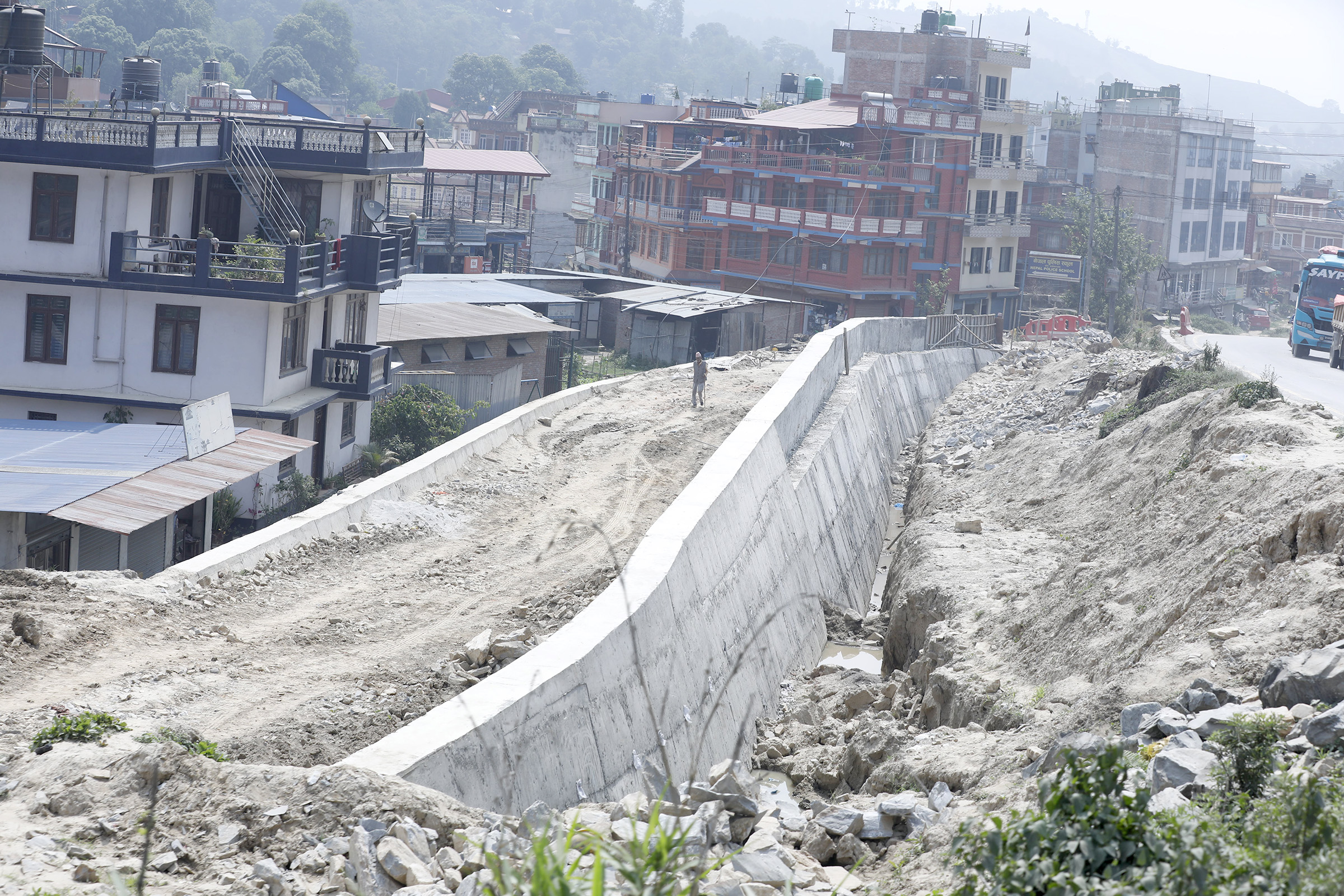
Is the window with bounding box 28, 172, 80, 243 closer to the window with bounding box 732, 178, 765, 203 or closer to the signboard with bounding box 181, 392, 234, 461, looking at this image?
the signboard with bounding box 181, 392, 234, 461

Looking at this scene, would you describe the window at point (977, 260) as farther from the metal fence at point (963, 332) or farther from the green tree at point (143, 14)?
the green tree at point (143, 14)

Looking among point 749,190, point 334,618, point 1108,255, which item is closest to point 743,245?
point 749,190

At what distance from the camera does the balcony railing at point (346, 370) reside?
2958 centimetres

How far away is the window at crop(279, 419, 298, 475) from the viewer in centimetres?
2727

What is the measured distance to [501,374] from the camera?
38406mm

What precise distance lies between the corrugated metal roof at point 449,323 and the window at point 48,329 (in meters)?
10.1

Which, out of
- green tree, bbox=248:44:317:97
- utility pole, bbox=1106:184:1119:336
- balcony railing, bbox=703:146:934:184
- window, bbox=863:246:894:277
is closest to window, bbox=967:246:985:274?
balcony railing, bbox=703:146:934:184

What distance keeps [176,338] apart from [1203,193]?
272ft

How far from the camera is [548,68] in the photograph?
180250mm

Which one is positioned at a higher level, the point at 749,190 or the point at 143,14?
the point at 143,14

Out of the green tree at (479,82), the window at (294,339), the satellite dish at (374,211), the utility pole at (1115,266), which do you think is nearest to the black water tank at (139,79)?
the satellite dish at (374,211)

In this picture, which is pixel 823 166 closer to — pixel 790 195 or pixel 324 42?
pixel 790 195

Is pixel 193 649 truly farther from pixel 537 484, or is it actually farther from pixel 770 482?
pixel 537 484

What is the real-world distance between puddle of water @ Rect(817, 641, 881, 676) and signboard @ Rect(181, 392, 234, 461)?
11052mm
